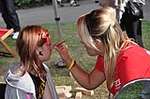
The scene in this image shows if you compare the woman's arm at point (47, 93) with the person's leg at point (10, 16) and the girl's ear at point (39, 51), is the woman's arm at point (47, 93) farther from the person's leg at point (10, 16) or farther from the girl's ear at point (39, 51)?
the person's leg at point (10, 16)

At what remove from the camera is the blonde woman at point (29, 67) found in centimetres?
310

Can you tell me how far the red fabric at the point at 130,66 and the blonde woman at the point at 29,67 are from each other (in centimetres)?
50

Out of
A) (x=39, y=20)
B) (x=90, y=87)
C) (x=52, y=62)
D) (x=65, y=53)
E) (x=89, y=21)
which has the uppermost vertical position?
(x=89, y=21)

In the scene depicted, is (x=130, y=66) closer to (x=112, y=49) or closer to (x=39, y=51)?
(x=112, y=49)

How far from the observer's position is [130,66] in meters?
2.94

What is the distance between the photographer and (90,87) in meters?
3.42

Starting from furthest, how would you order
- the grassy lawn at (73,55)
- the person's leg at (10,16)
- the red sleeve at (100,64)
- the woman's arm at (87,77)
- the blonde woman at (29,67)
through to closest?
1. the person's leg at (10,16)
2. the grassy lawn at (73,55)
3. the woman's arm at (87,77)
4. the red sleeve at (100,64)
5. the blonde woman at (29,67)

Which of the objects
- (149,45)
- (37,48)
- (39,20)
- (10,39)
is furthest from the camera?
(39,20)

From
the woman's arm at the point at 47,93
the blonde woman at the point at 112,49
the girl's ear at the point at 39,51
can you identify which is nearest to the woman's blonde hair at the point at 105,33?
the blonde woman at the point at 112,49

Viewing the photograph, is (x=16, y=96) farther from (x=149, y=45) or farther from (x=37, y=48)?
(x=149, y=45)

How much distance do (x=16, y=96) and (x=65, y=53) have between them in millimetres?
472

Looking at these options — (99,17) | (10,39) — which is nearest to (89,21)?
(99,17)

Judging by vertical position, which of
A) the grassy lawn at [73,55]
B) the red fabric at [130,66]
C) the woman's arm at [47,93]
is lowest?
the grassy lawn at [73,55]

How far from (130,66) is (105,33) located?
238 mm
